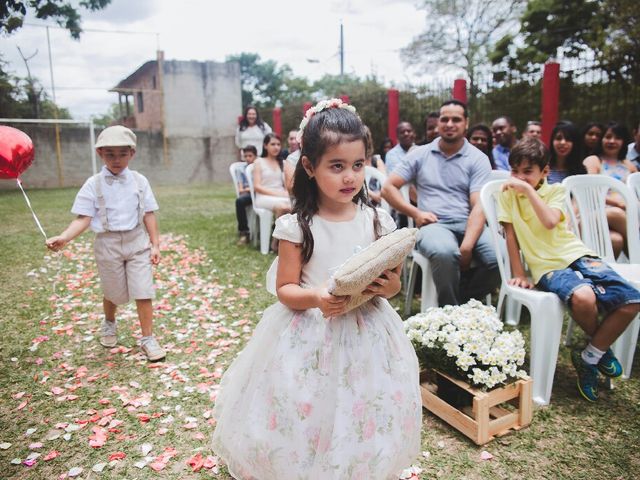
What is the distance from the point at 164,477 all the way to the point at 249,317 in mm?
1893

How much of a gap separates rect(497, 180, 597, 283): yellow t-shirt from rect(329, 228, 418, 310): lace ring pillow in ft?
5.57

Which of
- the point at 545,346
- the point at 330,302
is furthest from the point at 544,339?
the point at 330,302

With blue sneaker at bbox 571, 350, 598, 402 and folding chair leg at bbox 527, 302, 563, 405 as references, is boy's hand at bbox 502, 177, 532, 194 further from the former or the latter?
blue sneaker at bbox 571, 350, 598, 402

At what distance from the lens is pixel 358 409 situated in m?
1.60

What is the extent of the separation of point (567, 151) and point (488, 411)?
108 inches

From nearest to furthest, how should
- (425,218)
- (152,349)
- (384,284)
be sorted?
(384,284), (152,349), (425,218)

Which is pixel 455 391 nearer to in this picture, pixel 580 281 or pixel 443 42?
pixel 580 281

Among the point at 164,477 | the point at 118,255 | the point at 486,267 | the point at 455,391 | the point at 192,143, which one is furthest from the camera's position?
the point at 192,143

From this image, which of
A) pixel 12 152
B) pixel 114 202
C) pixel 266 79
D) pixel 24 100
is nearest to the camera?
pixel 12 152

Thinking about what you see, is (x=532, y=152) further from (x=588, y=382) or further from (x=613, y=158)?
(x=613, y=158)

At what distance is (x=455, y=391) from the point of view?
247cm

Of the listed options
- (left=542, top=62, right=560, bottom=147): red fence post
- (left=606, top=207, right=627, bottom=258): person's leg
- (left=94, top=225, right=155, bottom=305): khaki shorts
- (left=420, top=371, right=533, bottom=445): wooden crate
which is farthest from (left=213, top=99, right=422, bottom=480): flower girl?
(left=542, top=62, right=560, bottom=147): red fence post

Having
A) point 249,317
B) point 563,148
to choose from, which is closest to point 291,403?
point 249,317

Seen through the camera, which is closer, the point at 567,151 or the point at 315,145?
the point at 315,145
